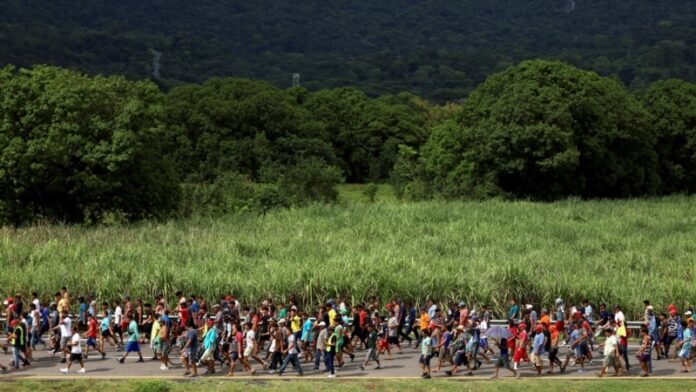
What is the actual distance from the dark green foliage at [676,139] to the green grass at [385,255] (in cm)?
2178

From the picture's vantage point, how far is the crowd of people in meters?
22.7

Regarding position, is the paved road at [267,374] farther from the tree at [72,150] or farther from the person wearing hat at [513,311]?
the tree at [72,150]

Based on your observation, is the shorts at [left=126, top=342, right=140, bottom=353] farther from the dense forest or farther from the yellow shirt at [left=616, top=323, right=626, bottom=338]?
the dense forest

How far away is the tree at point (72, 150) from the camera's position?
4144 centimetres

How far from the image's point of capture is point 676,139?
6869 cm

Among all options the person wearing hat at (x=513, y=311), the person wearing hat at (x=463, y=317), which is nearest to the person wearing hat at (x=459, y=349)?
the person wearing hat at (x=463, y=317)

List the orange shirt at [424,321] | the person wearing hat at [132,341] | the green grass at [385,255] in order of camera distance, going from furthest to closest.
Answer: the green grass at [385,255] → the orange shirt at [424,321] → the person wearing hat at [132,341]

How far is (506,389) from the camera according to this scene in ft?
70.8

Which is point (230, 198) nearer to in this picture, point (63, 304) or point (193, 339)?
point (63, 304)

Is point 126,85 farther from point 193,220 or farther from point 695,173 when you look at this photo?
point 695,173

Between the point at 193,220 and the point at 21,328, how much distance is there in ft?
65.8

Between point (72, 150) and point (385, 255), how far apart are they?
1744cm

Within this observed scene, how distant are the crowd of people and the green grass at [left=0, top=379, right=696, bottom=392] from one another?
0.66m

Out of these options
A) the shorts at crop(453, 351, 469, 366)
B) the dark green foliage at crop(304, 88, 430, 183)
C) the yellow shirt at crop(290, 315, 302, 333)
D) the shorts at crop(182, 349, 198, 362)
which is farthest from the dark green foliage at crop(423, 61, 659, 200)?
the shorts at crop(182, 349, 198, 362)
